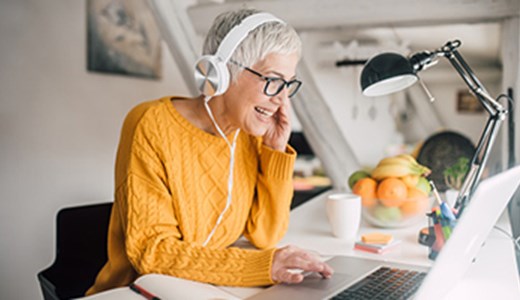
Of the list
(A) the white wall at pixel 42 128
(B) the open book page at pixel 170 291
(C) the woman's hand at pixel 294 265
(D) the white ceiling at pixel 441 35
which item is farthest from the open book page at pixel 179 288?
(D) the white ceiling at pixel 441 35

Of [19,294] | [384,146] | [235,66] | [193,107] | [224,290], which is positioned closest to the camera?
[224,290]

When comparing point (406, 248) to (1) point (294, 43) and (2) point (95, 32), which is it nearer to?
(1) point (294, 43)

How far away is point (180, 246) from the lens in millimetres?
982

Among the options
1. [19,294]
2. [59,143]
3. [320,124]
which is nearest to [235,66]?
[320,124]

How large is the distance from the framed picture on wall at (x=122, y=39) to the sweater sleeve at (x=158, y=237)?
1.25m

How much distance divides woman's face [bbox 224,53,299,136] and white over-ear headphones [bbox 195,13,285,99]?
5cm

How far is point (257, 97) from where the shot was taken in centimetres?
114

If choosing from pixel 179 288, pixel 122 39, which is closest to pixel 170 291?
pixel 179 288

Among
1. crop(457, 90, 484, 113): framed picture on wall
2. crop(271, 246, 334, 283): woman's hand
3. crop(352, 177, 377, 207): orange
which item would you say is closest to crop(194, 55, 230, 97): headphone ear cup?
crop(271, 246, 334, 283): woman's hand

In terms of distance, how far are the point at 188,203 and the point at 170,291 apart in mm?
357

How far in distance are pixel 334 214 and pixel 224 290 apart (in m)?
0.50

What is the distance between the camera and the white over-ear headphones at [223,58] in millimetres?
1081

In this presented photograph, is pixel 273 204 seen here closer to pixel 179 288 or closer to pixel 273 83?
pixel 273 83

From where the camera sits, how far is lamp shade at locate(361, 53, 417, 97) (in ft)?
3.40
